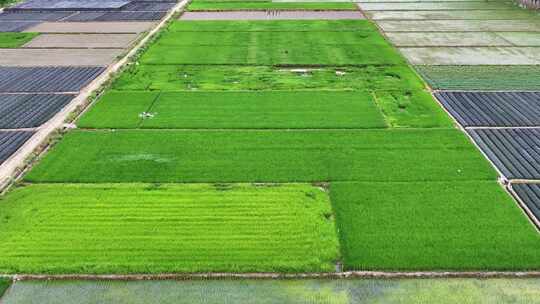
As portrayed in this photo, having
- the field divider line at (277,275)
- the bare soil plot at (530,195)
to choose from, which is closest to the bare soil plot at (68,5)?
the field divider line at (277,275)

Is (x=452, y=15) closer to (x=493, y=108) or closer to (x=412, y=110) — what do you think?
(x=493, y=108)

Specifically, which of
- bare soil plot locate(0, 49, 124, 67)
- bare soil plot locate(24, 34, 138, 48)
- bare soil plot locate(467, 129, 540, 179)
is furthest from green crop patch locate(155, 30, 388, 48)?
bare soil plot locate(467, 129, 540, 179)

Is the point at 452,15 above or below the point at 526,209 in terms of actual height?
above

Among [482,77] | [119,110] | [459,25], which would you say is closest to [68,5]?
[119,110]

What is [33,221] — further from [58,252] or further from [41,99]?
[41,99]

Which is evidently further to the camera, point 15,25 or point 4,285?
point 15,25

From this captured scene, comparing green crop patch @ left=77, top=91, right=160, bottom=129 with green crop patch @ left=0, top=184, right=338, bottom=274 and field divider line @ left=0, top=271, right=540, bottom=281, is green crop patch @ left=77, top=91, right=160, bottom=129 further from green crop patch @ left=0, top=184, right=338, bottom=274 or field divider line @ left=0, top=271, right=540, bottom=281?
field divider line @ left=0, top=271, right=540, bottom=281

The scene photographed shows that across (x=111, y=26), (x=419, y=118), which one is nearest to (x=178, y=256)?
(x=419, y=118)
